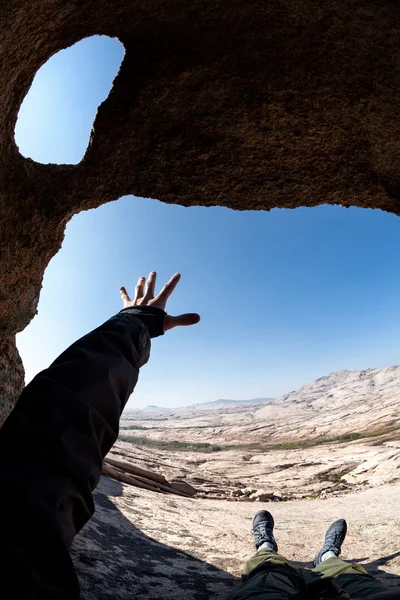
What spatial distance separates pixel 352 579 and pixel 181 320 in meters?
3.26

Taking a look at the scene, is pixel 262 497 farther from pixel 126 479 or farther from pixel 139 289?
pixel 139 289

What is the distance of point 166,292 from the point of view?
2.67m

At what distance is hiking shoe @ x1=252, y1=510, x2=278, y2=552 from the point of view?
539 cm

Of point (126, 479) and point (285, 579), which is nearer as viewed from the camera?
point (285, 579)

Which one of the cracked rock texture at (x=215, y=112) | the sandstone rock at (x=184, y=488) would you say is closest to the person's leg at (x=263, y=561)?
the cracked rock texture at (x=215, y=112)

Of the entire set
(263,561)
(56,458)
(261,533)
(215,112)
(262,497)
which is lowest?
(263,561)

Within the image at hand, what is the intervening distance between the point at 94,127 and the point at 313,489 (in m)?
12.6

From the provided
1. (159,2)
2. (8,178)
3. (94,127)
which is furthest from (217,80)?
(8,178)

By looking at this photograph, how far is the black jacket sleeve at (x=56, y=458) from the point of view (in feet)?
3.52

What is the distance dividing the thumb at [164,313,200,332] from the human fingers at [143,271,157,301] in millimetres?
288

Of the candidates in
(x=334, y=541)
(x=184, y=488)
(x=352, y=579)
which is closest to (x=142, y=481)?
(x=184, y=488)

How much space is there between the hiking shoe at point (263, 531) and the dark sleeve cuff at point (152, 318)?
14.8 feet

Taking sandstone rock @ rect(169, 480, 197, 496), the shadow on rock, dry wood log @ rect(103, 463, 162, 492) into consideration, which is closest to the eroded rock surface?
the shadow on rock

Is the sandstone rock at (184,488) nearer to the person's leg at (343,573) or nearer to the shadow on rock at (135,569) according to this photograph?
the shadow on rock at (135,569)
